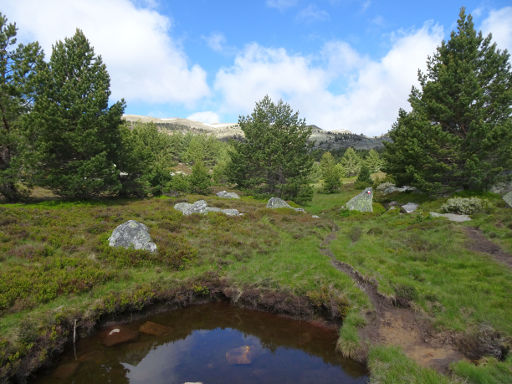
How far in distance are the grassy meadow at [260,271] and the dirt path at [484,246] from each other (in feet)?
1.19

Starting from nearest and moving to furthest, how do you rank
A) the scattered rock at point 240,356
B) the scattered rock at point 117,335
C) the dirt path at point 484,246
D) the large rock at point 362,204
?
the scattered rock at point 240,356 < the scattered rock at point 117,335 < the dirt path at point 484,246 < the large rock at point 362,204

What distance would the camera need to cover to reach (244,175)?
131 ft

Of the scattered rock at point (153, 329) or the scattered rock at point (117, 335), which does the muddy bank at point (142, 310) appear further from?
the scattered rock at point (153, 329)

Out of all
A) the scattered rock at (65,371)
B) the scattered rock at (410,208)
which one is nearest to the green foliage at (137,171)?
the scattered rock at (65,371)

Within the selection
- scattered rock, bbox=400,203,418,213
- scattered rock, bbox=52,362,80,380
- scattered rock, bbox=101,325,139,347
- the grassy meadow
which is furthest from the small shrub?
scattered rock, bbox=52,362,80,380

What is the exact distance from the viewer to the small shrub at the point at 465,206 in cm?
2088

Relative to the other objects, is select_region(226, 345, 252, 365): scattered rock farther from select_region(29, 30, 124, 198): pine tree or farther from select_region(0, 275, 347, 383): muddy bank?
select_region(29, 30, 124, 198): pine tree

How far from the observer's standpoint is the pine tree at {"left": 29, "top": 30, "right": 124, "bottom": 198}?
23.8 meters

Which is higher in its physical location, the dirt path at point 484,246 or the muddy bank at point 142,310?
the dirt path at point 484,246

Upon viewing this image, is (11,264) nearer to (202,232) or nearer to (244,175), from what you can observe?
(202,232)

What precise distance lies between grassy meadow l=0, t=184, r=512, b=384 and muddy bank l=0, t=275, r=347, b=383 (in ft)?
0.20

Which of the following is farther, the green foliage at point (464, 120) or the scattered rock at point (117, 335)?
the green foliage at point (464, 120)

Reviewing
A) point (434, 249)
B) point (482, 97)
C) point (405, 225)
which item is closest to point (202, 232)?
point (434, 249)

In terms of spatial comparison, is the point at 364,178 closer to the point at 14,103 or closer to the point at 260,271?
the point at 260,271
